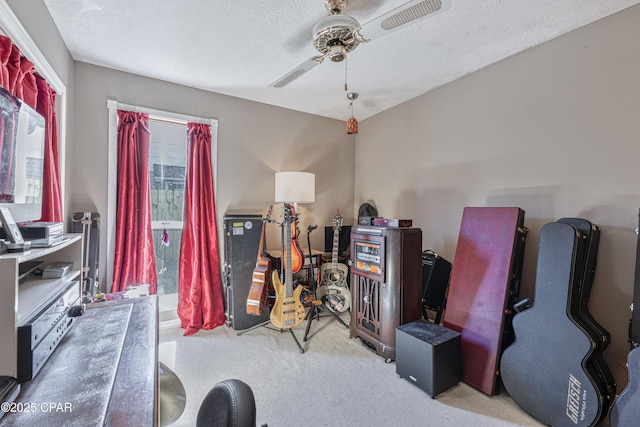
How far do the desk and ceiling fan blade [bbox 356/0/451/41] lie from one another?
181cm

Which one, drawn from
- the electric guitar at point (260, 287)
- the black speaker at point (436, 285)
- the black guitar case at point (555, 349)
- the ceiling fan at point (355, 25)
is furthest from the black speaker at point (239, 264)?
the black guitar case at point (555, 349)

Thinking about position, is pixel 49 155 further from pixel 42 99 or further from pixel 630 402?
pixel 630 402

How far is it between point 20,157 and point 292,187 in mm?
2134

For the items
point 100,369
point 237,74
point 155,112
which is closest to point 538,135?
point 237,74

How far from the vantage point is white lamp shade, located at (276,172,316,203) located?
10.2ft

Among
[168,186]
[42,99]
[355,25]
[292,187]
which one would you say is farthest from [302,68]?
[168,186]

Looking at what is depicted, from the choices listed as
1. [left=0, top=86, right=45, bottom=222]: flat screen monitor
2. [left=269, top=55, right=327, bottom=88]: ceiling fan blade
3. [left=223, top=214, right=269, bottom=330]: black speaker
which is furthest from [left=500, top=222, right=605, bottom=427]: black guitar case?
[left=0, top=86, right=45, bottom=222]: flat screen monitor

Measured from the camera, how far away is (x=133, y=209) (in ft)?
8.69

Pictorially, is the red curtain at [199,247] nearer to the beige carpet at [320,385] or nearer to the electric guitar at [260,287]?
the beige carpet at [320,385]

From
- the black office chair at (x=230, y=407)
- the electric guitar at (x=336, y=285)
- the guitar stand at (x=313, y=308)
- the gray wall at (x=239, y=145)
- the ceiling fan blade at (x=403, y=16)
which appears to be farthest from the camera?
the electric guitar at (x=336, y=285)

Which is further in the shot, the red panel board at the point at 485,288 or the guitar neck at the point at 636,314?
the red panel board at the point at 485,288

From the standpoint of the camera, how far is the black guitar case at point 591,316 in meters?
1.58

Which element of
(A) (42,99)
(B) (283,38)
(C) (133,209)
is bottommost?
(C) (133,209)

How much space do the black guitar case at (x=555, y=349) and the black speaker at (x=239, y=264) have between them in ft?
7.64
